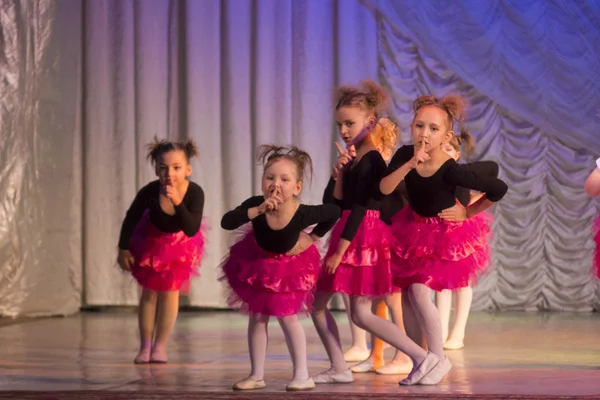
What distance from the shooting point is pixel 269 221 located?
389cm

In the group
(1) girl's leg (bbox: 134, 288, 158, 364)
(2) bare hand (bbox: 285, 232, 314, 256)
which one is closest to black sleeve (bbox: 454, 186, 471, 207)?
A: (2) bare hand (bbox: 285, 232, 314, 256)

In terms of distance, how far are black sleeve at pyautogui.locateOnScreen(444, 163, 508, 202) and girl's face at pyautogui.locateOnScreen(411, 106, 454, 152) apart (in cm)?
13

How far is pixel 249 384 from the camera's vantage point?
3854mm

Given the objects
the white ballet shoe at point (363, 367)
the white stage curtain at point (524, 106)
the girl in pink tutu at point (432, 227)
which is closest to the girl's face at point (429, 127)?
the girl in pink tutu at point (432, 227)

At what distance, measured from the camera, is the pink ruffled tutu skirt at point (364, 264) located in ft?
13.0

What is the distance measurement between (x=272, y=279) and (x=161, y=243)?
3.63ft

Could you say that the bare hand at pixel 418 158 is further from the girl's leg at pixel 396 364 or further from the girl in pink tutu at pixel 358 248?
the girl's leg at pixel 396 364

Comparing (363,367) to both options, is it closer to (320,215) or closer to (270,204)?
(320,215)

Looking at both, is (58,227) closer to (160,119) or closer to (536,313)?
(160,119)

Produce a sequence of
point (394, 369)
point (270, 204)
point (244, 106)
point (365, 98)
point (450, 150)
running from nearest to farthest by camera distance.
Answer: point (270, 204) < point (365, 98) < point (394, 369) < point (450, 150) < point (244, 106)

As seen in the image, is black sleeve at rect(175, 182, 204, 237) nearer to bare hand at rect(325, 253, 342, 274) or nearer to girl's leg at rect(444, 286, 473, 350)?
bare hand at rect(325, 253, 342, 274)

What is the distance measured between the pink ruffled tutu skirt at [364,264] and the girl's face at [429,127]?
1.24 feet

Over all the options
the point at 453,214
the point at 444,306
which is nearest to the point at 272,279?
the point at 453,214

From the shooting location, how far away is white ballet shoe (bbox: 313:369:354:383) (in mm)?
4012
